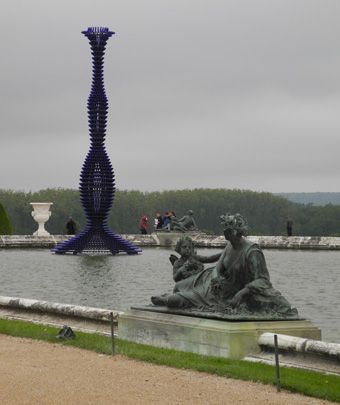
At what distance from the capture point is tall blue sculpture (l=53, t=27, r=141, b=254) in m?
36.9

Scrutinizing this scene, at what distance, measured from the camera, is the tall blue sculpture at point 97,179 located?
36938mm

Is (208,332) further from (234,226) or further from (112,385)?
(112,385)

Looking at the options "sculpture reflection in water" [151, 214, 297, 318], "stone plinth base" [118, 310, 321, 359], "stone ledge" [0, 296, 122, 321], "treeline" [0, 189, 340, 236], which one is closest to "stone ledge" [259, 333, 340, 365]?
"stone plinth base" [118, 310, 321, 359]

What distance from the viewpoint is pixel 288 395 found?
973 centimetres

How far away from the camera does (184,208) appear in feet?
269

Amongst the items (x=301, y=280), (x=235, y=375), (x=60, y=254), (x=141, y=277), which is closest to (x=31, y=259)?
(x=60, y=254)

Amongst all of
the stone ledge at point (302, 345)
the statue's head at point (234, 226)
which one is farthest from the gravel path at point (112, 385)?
the statue's head at point (234, 226)

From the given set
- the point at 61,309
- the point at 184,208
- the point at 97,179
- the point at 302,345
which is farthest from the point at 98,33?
the point at 184,208

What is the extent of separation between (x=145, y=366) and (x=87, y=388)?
3.90 ft

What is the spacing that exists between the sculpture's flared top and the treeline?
133 feet

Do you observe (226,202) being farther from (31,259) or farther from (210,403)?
(210,403)

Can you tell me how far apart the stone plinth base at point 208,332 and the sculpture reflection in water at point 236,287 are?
18 cm

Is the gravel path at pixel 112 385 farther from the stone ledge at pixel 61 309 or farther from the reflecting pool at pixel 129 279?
the reflecting pool at pixel 129 279

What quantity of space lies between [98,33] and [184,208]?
148 ft
